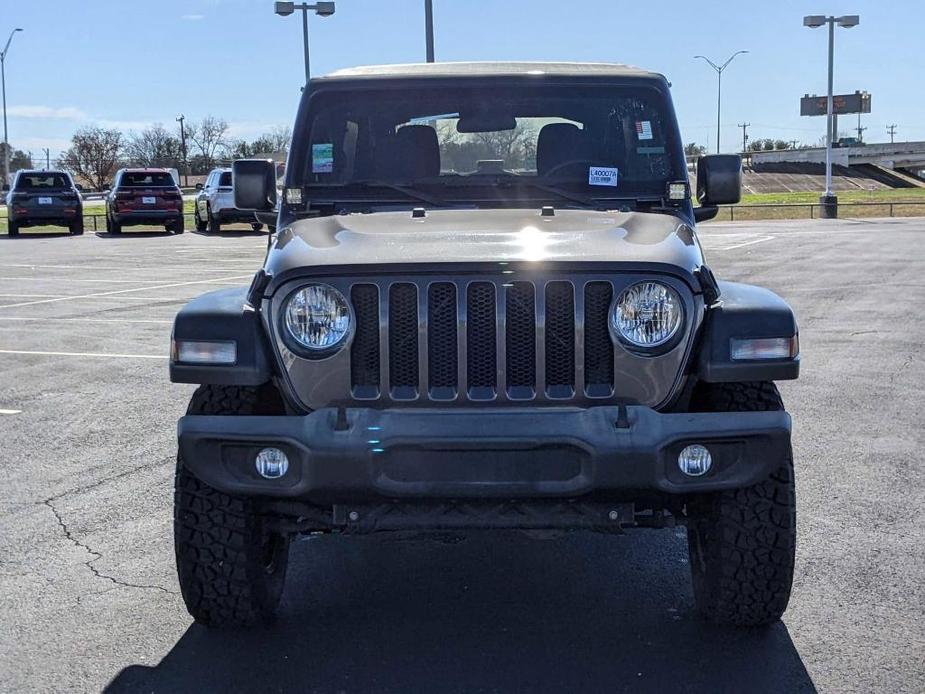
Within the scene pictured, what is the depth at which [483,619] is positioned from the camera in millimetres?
4281

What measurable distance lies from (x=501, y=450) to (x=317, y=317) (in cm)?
75

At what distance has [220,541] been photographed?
3980mm

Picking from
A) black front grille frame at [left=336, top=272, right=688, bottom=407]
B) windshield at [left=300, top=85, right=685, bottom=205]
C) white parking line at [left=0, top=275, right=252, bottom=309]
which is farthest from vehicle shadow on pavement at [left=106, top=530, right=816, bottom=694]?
white parking line at [left=0, top=275, right=252, bottom=309]

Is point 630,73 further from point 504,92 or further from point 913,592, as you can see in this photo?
point 913,592

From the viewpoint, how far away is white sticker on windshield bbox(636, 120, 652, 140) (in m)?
5.23

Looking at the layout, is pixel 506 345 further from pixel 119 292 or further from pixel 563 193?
pixel 119 292

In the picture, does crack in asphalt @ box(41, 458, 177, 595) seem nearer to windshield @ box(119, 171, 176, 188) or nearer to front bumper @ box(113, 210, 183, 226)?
front bumper @ box(113, 210, 183, 226)

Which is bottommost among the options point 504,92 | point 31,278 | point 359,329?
point 31,278

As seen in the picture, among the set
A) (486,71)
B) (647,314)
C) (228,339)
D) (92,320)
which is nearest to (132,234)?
(92,320)

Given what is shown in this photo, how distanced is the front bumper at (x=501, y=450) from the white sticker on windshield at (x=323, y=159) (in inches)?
70.6

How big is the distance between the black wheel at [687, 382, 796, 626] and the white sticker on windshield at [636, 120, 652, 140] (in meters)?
1.56

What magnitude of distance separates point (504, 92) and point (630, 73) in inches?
22.1

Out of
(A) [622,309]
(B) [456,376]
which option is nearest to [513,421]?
(B) [456,376]

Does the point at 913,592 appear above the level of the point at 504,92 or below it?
below
